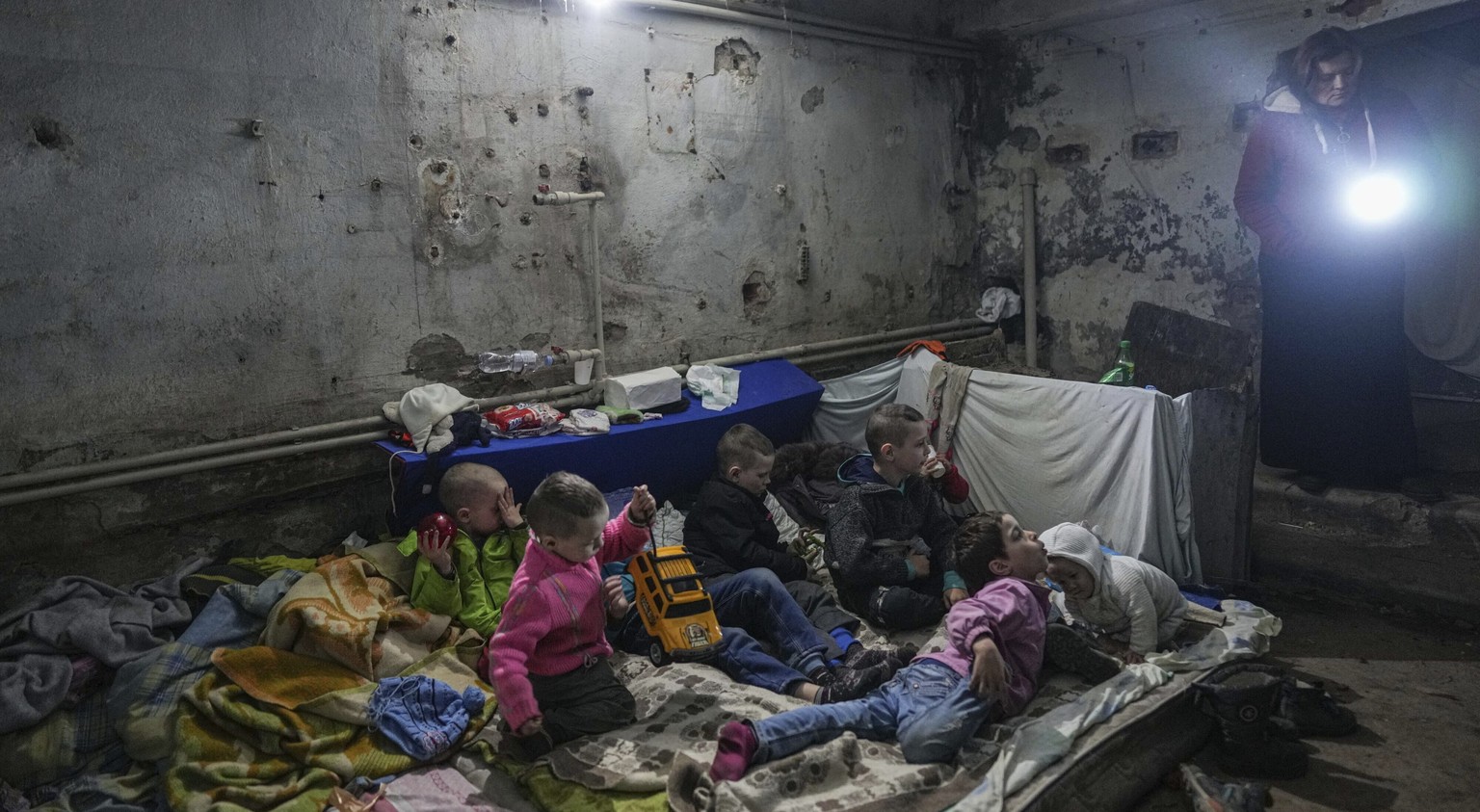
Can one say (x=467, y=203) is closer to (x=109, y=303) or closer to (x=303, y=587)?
(x=109, y=303)

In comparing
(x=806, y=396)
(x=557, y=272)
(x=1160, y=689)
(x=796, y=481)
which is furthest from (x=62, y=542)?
(x=1160, y=689)

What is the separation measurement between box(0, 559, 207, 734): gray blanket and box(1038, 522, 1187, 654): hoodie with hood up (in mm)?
3249

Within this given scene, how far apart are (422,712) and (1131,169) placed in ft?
17.6

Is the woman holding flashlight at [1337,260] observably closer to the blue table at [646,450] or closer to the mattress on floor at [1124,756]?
the mattress on floor at [1124,756]

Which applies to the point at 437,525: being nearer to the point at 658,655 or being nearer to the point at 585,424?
the point at 585,424

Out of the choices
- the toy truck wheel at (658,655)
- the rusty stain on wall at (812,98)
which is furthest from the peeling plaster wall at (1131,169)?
the toy truck wheel at (658,655)

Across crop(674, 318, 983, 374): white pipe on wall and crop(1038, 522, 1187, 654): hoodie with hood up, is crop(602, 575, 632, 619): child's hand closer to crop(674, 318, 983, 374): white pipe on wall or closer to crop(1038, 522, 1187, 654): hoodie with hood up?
crop(1038, 522, 1187, 654): hoodie with hood up

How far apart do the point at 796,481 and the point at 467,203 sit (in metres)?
2.07

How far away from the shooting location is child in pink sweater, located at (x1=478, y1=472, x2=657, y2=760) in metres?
3.23

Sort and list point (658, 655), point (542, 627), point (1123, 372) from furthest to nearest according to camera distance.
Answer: point (1123, 372) < point (658, 655) < point (542, 627)

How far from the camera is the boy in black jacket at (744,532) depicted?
413 cm

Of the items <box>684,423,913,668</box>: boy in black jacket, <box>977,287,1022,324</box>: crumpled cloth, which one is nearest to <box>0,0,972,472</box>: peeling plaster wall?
<box>684,423,913,668</box>: boy in black jacket

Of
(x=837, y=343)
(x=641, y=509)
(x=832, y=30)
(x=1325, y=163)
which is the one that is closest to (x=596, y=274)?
(x=641, y=509)

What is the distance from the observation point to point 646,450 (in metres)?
4.75
